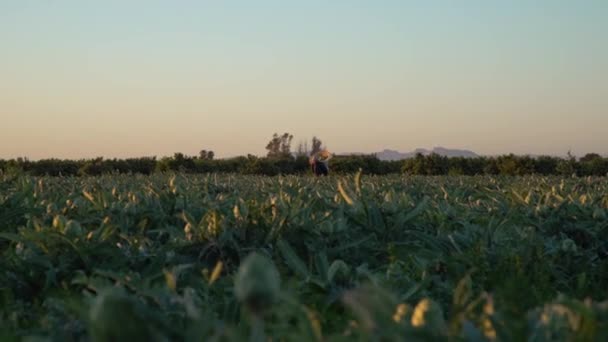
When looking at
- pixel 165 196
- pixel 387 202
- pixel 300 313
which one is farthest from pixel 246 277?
pixel 165 196

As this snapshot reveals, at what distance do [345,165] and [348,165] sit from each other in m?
0.26

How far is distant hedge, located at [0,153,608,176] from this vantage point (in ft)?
92.8

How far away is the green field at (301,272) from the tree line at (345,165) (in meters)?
22.1

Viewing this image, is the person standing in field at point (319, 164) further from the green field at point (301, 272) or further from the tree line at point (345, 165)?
the green field at point (301, 272)

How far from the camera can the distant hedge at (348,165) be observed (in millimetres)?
28281

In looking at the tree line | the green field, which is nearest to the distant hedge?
the tree line

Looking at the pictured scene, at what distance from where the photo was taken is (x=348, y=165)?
1334 inches

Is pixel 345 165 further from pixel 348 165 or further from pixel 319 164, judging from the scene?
pixel 319 164

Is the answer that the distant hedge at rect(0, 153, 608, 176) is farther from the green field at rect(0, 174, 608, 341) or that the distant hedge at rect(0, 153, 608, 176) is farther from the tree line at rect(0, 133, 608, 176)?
the green field at rect(0, 174, 608, 341)

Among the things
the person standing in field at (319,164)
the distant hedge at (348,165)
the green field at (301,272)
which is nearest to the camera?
the green field at (301,272)

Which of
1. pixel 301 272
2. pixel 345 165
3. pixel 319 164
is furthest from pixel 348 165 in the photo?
pixel 301 272

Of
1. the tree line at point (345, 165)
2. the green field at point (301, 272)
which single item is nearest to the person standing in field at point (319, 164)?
the tree line at point (345, 165)

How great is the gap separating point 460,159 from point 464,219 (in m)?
33.8

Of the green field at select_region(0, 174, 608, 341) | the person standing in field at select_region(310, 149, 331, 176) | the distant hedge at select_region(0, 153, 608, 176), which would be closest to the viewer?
the green field at select_region(0, 174, 608, 341)
